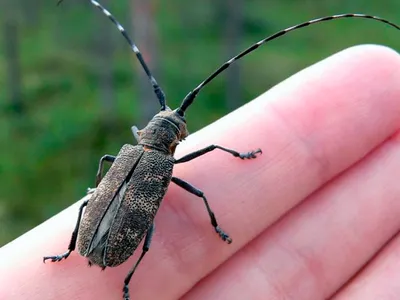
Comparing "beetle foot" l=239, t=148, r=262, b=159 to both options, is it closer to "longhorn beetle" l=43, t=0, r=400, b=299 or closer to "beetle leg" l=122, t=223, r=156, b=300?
"longhorn beetle" l=43, t=0, r=400, b=299

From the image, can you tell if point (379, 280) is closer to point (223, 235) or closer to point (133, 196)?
point (223, 235)

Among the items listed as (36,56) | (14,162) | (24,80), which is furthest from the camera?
(36,56)

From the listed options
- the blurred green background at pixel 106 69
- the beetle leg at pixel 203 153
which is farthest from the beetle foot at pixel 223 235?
the blurred green background at pixel 106 69

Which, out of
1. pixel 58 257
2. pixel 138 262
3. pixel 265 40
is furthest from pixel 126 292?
pixel 265 40

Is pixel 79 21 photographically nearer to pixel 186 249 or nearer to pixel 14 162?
pixel 14 162

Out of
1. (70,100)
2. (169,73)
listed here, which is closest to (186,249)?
(70,100)

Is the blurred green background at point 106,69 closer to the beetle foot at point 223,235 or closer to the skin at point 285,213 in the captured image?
the skin at point 285,213

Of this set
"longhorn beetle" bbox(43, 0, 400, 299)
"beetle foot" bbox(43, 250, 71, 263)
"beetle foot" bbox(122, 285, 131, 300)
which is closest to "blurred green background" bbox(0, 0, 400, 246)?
"longhorn beetle" bbox(43, 0, 400, 299)
